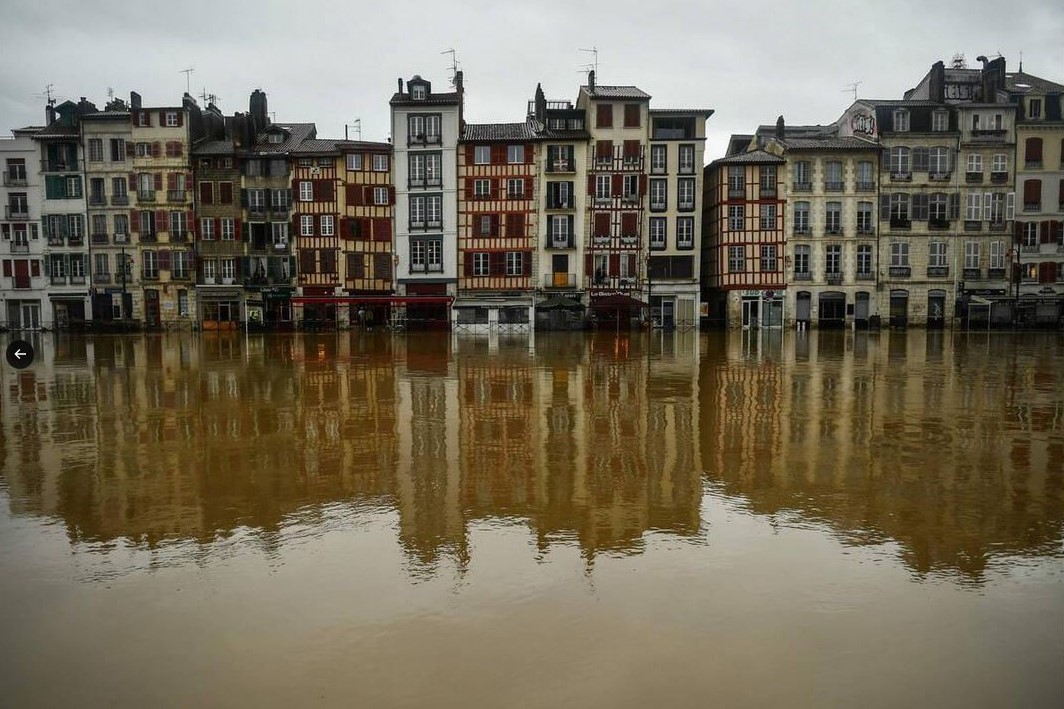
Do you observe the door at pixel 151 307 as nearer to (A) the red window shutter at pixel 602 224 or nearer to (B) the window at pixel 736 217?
(A) the red window shutter at pixel 602 224

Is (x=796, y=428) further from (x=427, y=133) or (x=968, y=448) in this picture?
A: (x=427, y=133)

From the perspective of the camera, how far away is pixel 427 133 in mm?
50625

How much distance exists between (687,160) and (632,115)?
4684 mm

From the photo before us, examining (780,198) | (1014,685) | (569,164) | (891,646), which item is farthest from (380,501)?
(780,198)

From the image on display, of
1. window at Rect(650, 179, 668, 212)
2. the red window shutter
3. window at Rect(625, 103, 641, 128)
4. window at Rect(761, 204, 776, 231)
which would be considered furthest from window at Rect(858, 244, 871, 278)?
window at Rect(625, 103, 641, 128)

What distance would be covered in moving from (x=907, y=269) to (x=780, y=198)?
1004cm

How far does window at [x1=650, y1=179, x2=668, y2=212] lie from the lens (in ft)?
168

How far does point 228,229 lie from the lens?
173 ft

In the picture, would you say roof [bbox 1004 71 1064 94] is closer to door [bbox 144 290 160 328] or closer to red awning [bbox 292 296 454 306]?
red awning [bbox 292 296 454 306]

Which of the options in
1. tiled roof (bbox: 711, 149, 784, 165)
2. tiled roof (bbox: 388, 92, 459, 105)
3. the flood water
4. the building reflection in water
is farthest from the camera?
tiled roof (bbox: 711, 149, 784, 165)

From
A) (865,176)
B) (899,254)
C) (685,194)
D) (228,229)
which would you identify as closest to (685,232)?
(685,194)

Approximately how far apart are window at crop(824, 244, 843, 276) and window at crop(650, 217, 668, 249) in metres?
11.1

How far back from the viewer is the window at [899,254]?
52.3m

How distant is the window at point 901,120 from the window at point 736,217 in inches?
460
